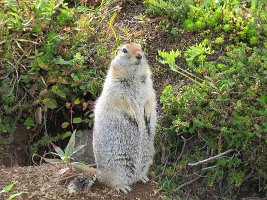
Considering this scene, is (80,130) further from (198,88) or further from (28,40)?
(198,88)

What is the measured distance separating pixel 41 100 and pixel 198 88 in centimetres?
199

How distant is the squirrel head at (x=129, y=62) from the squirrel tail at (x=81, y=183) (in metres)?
1.12

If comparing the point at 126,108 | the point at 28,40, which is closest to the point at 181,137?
the point at 126,108

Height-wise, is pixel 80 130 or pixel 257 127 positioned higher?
pixel 257 127

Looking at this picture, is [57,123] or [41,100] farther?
[57,123]

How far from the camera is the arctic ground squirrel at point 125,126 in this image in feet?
18.2

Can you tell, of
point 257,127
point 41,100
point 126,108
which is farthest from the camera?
point 41,100

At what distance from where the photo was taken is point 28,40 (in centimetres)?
665

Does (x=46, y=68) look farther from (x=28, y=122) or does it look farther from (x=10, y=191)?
(x=10, y=191)

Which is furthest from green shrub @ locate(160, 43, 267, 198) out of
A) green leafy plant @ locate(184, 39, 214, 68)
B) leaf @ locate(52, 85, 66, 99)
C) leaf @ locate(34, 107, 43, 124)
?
leaf @ locate(34, 107, 43, 124)

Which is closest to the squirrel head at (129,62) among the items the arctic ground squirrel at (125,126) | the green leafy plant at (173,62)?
the arctic ground squirrel at (125,126)

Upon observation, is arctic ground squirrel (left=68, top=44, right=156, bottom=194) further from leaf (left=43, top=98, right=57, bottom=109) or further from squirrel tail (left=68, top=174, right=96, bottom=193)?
leaf (left=43, top=98, right=57, bottom=109)

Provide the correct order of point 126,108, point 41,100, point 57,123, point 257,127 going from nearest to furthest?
point 257,127
point 126,108
point 41,100
point 57,123

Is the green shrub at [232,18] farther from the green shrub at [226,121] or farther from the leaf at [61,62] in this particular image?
the leaf at [61,62]
